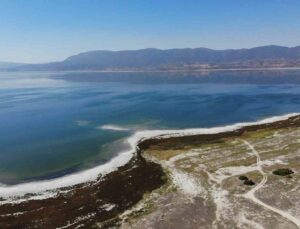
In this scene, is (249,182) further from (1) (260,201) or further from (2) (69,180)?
(2) (69,180)

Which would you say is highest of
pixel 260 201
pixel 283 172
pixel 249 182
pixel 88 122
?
pixel 88 122

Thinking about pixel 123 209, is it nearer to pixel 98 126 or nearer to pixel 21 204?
pixel 21 204

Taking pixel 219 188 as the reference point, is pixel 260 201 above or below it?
below

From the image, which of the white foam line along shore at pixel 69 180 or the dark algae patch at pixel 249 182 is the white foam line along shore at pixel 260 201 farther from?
the white foam line along shore at pixel 69 180

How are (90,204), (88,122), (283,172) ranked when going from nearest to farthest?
1. (90,204)
2. (283,172)
3. (88,122)

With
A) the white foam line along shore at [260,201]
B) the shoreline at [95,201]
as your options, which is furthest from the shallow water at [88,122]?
the white foam line along shore at [260,201]

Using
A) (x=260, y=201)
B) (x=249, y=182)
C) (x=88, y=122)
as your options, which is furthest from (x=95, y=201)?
(x=88, y=122)

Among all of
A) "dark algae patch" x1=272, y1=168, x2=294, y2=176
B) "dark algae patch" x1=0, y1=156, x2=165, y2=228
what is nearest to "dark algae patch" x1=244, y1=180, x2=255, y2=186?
"dark algae patch" x1=272, y1=168, x2=294, y2=176

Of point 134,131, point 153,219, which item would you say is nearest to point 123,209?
point 153,219
